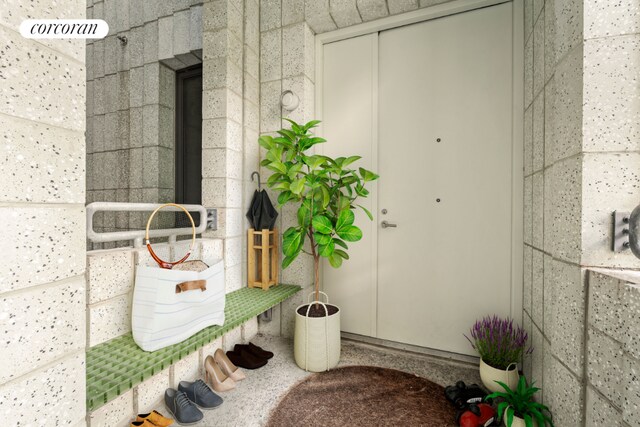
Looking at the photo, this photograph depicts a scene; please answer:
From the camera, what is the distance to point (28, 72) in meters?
0.75

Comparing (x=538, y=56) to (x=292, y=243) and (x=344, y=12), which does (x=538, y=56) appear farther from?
(x=292, y=243)

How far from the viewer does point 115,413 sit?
1.25m

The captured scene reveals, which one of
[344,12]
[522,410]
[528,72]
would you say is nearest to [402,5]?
[344,12]

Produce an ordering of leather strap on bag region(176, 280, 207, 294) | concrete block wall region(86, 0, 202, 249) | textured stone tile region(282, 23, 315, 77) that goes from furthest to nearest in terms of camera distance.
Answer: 1. concrete block wall region(86, 0, 202, 249)
2. textured stone tile region(282, 23, 315, 77)
3. leather strap on bag region(176, 280, 207, 294)

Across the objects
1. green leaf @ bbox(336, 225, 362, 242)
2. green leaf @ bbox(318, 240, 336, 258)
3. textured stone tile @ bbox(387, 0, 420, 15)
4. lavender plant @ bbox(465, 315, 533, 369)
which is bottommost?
lavender plant @ bbox(465, 315, 533, 369)

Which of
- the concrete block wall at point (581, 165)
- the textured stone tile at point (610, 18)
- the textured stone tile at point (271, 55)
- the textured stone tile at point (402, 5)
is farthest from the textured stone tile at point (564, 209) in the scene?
the textured stone tile at point (271, 55)

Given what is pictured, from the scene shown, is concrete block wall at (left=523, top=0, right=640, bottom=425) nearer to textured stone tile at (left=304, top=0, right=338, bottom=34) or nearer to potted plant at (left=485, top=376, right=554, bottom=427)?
potted plant at (left=485, top=376, right=554, bottom=427)

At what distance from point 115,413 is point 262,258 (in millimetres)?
1117

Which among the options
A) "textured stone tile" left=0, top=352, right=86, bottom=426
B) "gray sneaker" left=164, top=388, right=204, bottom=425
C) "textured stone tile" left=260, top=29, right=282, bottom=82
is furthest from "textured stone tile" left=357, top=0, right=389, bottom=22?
"gray sneaker" left=164, top=388, right=204, bottom=425

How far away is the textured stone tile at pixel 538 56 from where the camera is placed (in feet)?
4.67

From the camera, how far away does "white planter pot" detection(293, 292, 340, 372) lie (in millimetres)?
1736

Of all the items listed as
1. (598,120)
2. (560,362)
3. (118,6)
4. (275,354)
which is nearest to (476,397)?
(560,362)

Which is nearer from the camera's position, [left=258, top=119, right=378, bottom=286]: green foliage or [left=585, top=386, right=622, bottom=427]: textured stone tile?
[left=585, top=386, right=622, bottom=427]: textured stone tile

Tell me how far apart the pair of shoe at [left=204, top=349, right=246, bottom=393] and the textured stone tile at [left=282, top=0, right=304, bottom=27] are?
2.50m
